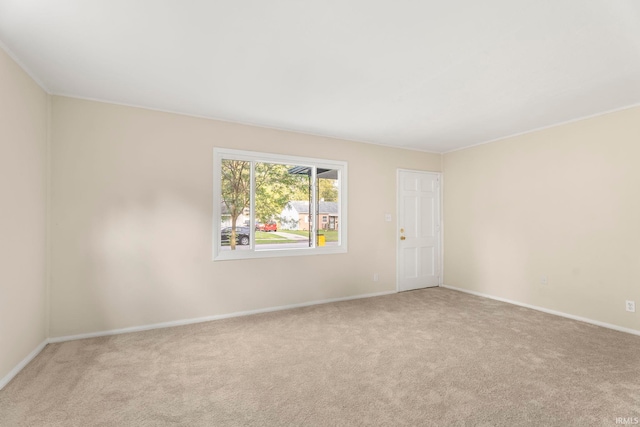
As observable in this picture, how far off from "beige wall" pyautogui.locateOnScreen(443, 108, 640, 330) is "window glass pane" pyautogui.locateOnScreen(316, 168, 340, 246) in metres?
2.25

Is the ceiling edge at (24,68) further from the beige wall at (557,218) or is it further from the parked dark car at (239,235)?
the beige wall at (557,218)

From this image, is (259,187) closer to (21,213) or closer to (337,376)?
(21,213)

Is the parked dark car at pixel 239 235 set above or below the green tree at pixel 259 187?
below

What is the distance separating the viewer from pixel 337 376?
244cm

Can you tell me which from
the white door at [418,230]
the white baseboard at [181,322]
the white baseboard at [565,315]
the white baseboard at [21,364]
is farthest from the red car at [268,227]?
the white baseboard at [565,315]

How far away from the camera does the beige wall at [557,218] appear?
11.2ft

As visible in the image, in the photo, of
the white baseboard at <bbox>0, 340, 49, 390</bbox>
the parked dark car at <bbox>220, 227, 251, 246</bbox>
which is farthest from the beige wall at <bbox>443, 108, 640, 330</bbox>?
the white baseboard at <bbox>0, 340, 49, 390</bbox>

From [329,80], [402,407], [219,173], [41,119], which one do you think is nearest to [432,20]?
[329,80]

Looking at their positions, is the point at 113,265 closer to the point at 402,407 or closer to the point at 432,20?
the point at 402,407

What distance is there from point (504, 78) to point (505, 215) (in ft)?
8.39

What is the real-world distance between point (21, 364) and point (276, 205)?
2957mm

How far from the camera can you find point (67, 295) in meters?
3.14

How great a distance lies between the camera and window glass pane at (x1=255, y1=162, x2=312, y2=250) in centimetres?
423

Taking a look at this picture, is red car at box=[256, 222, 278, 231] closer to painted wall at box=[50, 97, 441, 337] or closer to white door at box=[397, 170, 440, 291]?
painted wall at box=[50, 97, 441, 337]
